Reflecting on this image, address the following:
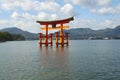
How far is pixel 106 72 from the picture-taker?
24516 millimetres

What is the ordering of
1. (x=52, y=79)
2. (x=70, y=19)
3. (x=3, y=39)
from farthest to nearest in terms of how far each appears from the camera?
(x=3, y=39)
(x=70, y=19)
(x=52, y=79)

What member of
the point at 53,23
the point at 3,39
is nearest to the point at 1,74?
the point at 53,23

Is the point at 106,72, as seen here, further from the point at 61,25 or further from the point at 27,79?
the point at 61,25

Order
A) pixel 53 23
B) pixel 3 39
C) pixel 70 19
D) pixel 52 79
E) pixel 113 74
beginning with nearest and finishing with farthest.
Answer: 1. pixel 52 79
2. pixel 113 74
3. pixel 70 19
4. pixel 53 23
5. pixel 3 39

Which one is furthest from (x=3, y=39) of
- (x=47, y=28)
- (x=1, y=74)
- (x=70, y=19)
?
(x=1, y=74)

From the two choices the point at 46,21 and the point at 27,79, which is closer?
the point at 27,79

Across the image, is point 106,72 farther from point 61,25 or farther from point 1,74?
point 61,25

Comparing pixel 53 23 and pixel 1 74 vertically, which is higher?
pixel 53 23

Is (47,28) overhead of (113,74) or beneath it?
overhead

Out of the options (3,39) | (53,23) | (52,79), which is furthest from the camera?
(3,39)

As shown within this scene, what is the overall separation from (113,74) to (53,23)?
47.5 meters

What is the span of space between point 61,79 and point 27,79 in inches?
122

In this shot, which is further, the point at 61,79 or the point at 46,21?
the point at 46,21

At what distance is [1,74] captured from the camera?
77.5 feet
